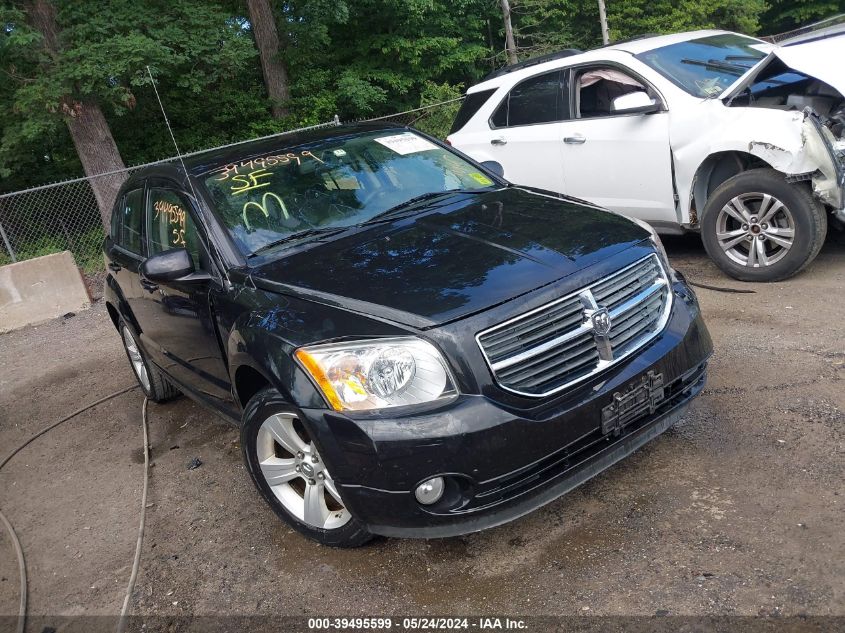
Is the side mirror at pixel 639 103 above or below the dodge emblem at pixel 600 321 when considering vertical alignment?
above

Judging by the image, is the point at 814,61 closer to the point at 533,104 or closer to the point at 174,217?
the point at 533,104

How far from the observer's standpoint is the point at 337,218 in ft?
12.7

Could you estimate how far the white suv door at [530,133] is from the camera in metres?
6.84

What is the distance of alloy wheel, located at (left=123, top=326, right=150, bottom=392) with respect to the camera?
18.5 feet

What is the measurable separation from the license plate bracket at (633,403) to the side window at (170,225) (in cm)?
217

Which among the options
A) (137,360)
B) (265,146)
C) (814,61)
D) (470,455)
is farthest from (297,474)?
(814,61)

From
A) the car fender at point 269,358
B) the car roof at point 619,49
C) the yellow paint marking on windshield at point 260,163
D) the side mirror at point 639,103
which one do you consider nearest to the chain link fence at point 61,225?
the car roof at point 619,49

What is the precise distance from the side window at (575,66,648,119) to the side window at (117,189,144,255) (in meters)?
3.88

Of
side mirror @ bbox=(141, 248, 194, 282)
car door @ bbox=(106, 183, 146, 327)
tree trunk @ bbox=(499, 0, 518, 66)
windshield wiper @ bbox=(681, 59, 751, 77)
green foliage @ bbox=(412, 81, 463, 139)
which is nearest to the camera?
side mirror @ bbox=(141, 248, 194, 282)

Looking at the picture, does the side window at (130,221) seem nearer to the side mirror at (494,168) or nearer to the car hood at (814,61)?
the side mirror at (494,168)

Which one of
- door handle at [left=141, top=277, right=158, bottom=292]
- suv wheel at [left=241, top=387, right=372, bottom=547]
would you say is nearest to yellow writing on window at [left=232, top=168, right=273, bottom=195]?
door handle at [left=141, top=277, right=158, bottom=292]

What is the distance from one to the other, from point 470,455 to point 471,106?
5.79m

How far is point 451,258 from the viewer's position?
3.22 meters

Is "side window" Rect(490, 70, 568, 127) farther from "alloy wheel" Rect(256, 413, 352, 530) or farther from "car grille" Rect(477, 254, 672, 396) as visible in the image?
"alloy wheel" Rect(256, 413, 352, 530)
